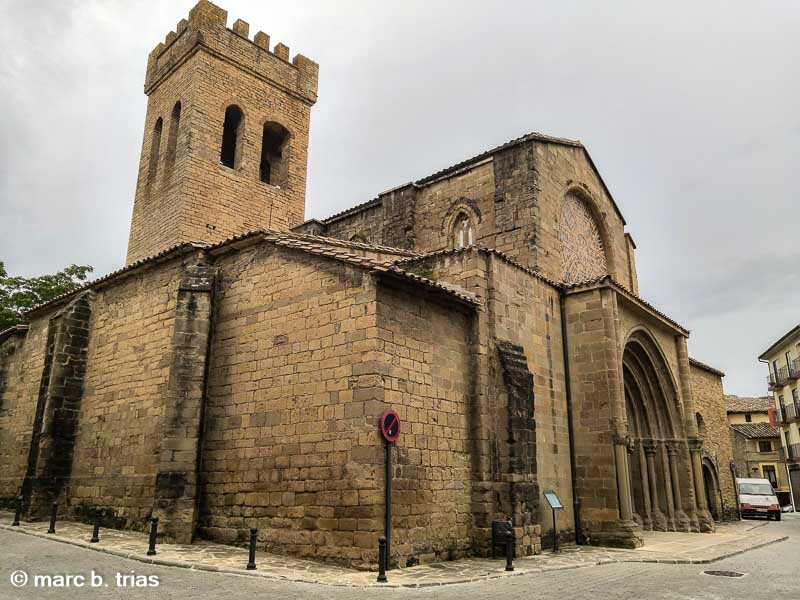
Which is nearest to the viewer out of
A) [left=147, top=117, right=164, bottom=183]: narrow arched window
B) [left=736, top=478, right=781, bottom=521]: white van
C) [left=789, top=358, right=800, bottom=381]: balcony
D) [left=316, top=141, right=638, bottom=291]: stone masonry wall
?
[left=316, top=141, right=638, bottom=291]: stone masonry wall

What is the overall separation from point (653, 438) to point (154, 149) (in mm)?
19934

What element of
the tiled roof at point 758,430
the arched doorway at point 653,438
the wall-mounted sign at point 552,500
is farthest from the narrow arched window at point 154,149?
the tiled roof at point 758,430

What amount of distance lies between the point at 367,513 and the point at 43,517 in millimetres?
9546

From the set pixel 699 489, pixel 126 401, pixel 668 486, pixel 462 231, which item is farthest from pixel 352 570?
pixel 699 489

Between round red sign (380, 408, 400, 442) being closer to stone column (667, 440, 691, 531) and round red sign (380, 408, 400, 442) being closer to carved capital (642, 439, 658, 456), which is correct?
carved capital (642, 439, 658, 456)

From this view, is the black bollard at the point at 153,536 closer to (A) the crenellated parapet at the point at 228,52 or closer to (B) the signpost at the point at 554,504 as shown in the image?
(B) the signpost at the point at 554,504

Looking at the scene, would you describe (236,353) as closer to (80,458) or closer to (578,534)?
(80,458)

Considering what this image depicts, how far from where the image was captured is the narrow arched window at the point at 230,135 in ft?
72.3

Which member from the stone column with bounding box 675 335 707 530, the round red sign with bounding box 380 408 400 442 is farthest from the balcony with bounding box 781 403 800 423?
the round red sign with bounding box 380 408 400 442

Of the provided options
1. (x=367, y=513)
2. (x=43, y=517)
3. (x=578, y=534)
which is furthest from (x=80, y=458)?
(x=578, y=534)

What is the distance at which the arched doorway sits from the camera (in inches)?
664

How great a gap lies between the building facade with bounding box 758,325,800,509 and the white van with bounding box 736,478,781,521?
1203cm

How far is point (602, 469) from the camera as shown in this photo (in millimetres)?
13422

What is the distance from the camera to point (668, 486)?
56.3ft
